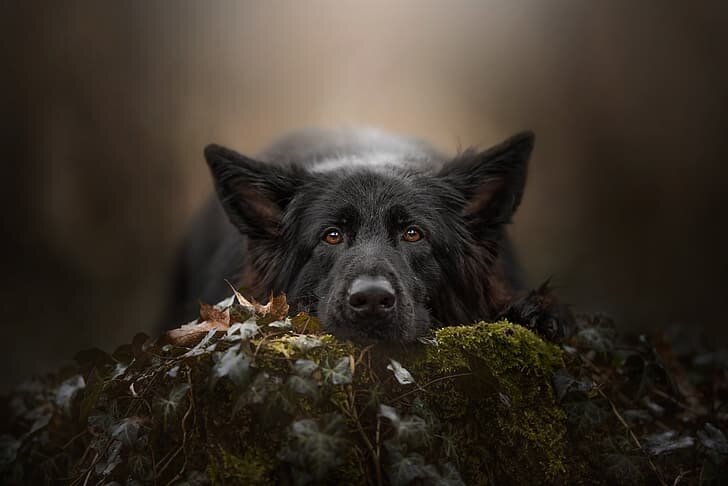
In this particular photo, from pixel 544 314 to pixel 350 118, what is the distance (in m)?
8.51

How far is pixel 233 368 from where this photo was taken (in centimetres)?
233

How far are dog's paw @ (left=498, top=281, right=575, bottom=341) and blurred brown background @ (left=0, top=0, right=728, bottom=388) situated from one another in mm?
3920

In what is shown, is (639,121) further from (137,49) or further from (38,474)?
(38,474)

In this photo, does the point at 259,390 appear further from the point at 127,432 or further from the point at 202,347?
the point at 127,432

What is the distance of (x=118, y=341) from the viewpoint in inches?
324

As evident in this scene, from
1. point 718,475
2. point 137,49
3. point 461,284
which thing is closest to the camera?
point 718,475

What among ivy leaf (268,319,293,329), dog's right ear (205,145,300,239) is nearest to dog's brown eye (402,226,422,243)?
dog's right ear (205,145,300,239)

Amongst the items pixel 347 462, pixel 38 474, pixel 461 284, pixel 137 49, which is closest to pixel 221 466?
pixel 347 462

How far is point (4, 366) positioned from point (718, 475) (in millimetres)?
6517

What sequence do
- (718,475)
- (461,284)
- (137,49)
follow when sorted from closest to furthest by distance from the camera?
(718,475), (461,284), (137,49)

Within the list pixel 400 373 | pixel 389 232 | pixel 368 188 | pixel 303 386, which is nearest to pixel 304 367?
pixel 303 386

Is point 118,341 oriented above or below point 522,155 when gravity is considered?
below

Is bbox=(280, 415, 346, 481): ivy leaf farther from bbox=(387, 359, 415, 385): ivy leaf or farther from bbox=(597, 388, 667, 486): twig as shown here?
bbox=(597, 388, 667, 486): twig

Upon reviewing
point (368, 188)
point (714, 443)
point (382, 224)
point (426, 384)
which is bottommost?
point (714, 443)
